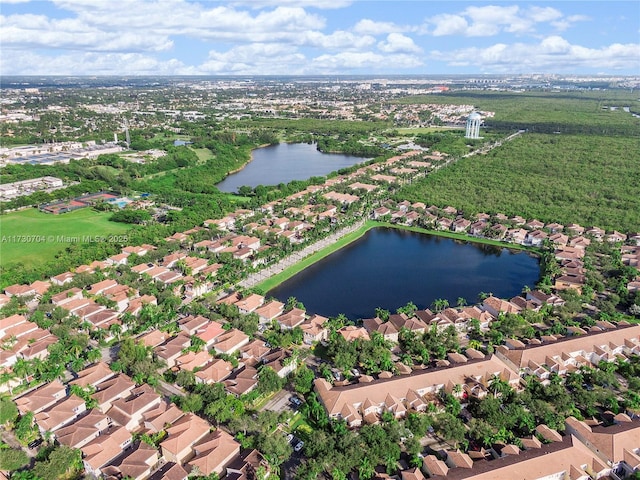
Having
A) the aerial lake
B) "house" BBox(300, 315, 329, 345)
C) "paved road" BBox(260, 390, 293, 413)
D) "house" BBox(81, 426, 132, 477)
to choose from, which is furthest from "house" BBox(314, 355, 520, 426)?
"house" BBox(81, 426, 132, 477)

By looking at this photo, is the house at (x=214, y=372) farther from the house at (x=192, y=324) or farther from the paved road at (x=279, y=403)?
the house at (x=192, y=324)

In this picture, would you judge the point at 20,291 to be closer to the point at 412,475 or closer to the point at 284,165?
the point at 412,475

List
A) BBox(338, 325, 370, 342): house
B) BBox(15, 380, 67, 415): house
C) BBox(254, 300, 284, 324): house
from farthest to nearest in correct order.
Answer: BBox(254, 300, 284, 324): house, BBox(338, 325, 370, 342): house, BBox(15, 380, 67, 415): house

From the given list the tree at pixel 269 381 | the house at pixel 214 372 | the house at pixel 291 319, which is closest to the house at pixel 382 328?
the house at pixel 291 319

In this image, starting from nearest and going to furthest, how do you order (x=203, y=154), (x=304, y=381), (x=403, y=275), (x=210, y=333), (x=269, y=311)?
(x=304, y=381) → (x=210, y=333) → (x=269, y=311) → (x=403, y=275) → (x=203, y=154)

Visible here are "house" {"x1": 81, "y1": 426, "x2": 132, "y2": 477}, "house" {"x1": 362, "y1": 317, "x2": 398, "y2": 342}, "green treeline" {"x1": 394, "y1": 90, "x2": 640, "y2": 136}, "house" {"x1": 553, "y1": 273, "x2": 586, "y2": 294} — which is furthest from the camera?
"green treeline" {"x1": 394, "y1": 90, "x2": 640, "y2": 136}

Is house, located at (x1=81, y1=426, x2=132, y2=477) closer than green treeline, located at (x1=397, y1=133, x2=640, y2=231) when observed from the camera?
Yes

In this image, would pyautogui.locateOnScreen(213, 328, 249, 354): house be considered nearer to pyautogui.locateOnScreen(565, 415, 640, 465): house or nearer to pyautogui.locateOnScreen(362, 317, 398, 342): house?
pyautogui.locateOnScreen(362, 317, 398, 342): house

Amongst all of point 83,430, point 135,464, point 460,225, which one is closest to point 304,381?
point 135,464
